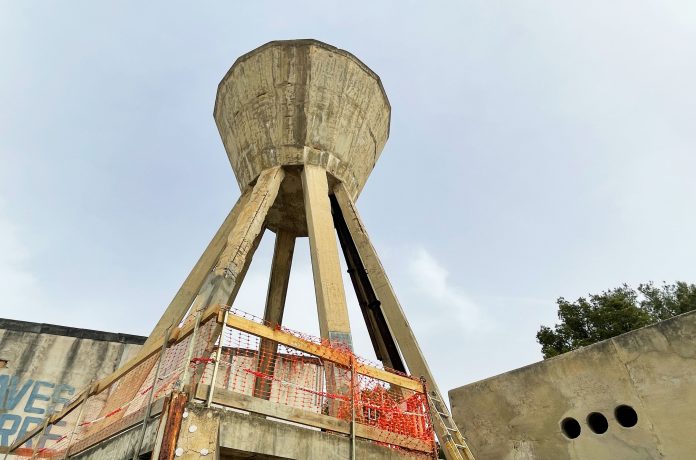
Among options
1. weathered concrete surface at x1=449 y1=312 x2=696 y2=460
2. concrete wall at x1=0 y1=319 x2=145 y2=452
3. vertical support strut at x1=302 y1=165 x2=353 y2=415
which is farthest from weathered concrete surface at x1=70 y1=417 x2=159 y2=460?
concrete wall at x1=0 y1=319 x2=145 y2=452

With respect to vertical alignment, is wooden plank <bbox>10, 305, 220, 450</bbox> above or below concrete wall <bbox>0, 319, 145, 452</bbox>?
below

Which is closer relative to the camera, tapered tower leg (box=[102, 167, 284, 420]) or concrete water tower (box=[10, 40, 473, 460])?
concrete water tower (box=[10, 40, 473, 460])

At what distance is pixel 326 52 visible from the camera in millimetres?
9906

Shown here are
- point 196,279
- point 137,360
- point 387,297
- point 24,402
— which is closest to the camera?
point 137,360

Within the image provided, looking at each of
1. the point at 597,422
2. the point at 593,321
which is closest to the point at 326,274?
the point at 597,422

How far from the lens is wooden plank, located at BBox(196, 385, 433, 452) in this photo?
4020 millimetres

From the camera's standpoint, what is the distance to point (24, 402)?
12.4 m

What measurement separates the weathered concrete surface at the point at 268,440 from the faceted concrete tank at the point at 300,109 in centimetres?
623

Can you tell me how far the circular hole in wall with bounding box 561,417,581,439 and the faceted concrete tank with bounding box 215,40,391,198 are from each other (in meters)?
5.96

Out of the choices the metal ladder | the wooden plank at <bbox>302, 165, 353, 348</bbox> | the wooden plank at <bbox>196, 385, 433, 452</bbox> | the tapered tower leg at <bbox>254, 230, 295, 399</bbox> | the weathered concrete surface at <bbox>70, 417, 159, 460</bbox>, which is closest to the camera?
the weathered concrete surface at <bbox>70, 417, 159, 460</bbox>

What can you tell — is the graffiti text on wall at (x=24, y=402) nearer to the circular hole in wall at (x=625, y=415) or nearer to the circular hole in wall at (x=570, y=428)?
the circular hole in wall at (x=570, y=428)

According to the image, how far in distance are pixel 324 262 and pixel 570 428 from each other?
4.46 metres

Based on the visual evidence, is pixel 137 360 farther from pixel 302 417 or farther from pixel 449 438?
pixel 449 438

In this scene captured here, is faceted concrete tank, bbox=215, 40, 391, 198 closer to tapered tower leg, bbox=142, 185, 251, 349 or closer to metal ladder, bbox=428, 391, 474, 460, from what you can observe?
tapered tower leg, bbox=142, 185, 251, 349
